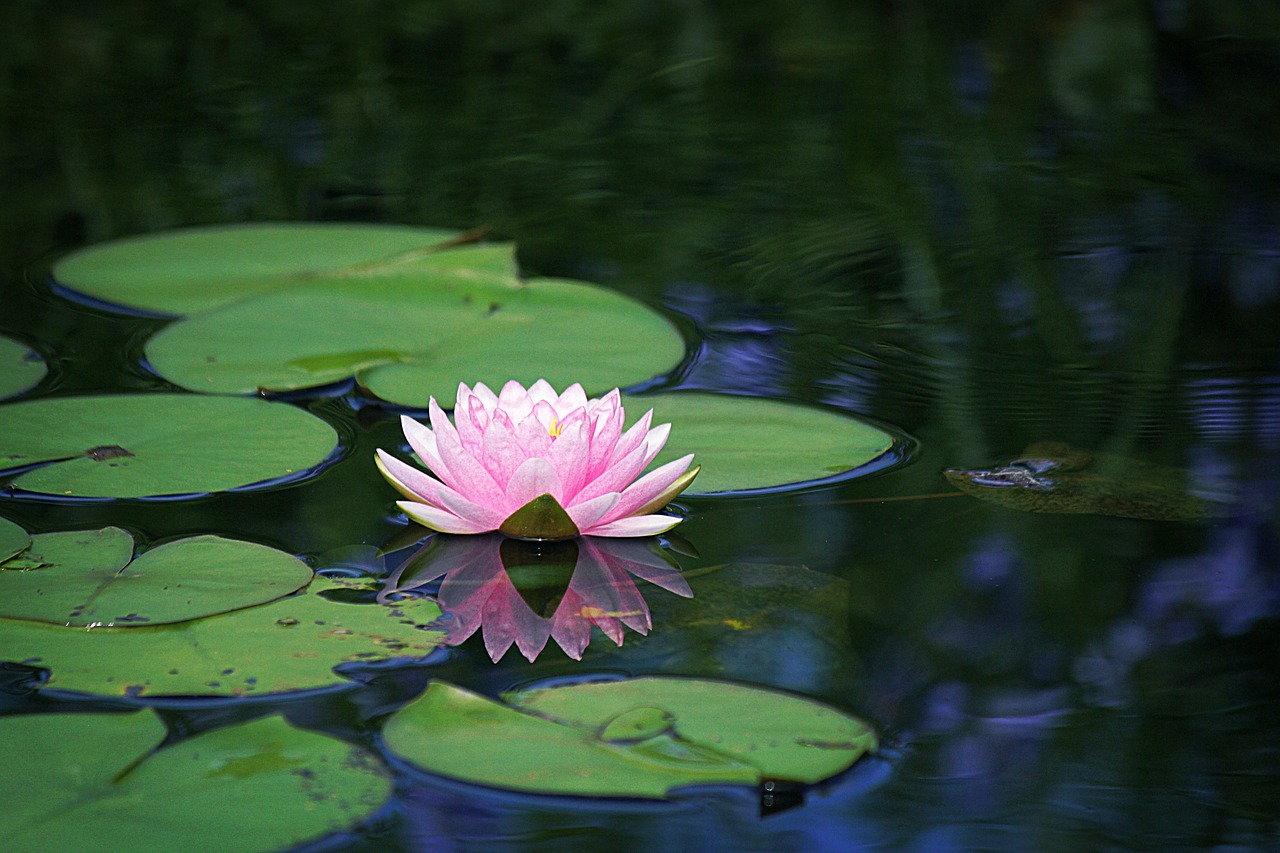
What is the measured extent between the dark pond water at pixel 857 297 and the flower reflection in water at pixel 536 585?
0.04 meters

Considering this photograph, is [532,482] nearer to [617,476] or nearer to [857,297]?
[617,476]

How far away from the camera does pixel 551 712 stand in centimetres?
121

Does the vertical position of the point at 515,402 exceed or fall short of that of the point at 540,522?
it exceeds it

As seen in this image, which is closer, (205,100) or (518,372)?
(518,372)

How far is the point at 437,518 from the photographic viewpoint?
1.58 m

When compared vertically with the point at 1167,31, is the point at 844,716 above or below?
below

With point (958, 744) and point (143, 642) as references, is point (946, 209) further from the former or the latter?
point (143, 642)

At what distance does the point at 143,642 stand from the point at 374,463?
510 millimetres

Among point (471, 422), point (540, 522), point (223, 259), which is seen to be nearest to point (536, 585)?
point (540, 522)

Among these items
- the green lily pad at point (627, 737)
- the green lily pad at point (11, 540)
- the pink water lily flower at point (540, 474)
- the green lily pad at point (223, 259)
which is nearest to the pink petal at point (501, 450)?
the pink water lily flower at point (540, 474)

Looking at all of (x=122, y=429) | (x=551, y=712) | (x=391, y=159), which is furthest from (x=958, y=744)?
(x=391, y=159)

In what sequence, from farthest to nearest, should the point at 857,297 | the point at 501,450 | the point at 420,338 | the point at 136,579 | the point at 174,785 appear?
the point at 857,297 → the point at 420,338 → the point at 501,450 → the point at 136,579 → the point at 174,785

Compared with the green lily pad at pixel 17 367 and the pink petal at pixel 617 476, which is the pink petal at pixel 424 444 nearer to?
the pink petal at pixel 617 476

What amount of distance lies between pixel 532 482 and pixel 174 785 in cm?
55
